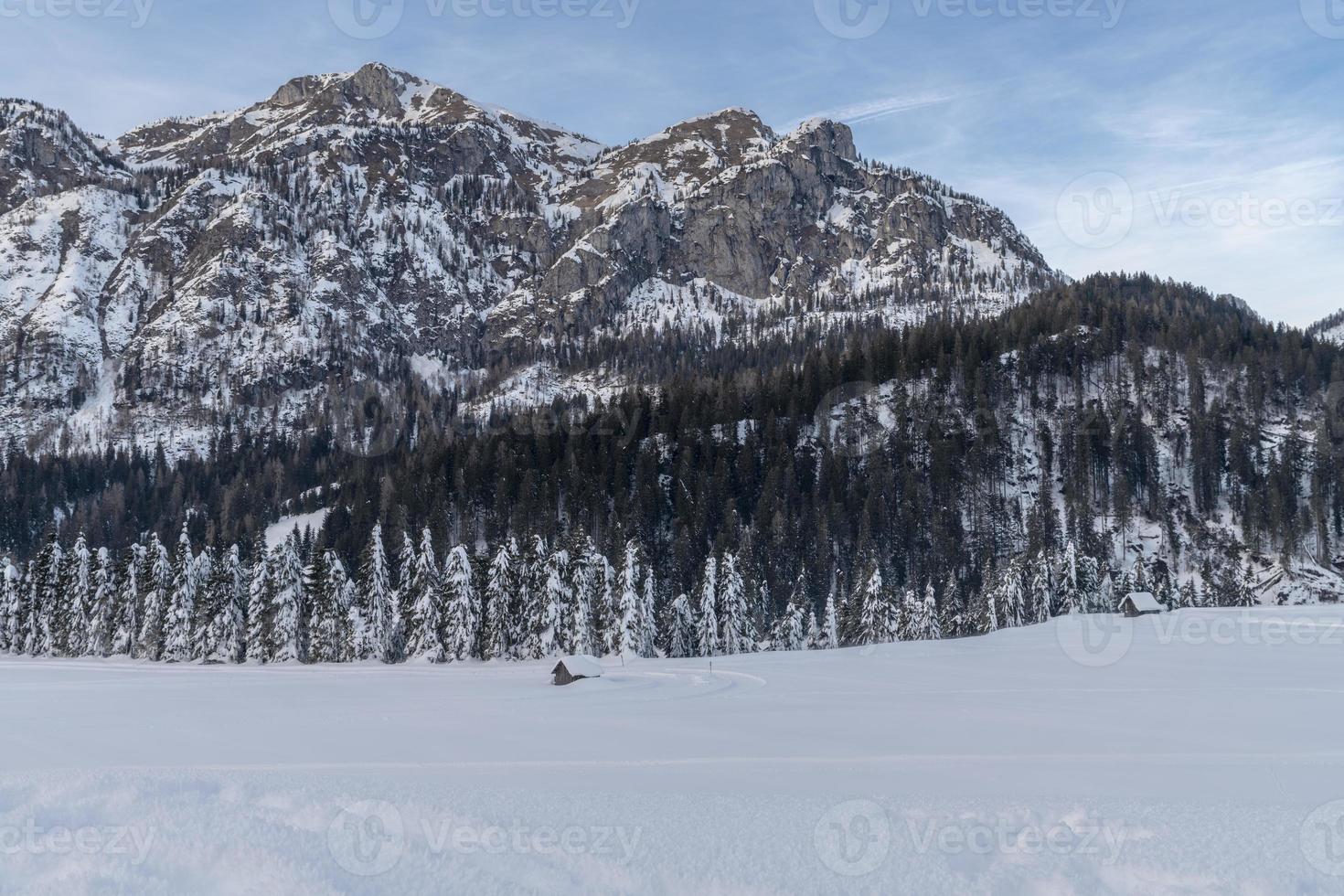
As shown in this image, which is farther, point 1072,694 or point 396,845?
point 1072,694

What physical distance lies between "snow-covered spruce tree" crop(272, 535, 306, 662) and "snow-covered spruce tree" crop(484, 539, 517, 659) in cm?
1403

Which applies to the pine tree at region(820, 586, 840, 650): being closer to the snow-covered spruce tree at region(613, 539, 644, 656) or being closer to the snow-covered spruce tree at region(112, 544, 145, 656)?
the snow-covered spruce tree at region(613, 539, 644, 656)

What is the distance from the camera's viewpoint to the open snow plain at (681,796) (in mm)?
9453

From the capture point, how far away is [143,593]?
236 ft

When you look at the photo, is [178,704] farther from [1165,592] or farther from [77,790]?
[1165,592]

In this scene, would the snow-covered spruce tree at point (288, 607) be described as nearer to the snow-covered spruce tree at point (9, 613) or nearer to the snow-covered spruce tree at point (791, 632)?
the snow-covered spruce tree at point (9, 613)

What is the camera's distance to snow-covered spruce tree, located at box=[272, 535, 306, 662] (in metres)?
63.8

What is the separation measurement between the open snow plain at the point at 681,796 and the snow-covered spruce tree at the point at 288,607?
110 ft

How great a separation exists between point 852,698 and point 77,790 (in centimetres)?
2674

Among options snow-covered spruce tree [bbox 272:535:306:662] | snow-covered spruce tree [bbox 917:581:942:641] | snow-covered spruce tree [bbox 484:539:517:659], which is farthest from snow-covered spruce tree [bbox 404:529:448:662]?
snow-covered spruce tree [bbox 917:581:942:641]

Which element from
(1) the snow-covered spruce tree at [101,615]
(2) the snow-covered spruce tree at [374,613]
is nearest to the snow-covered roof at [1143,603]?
(2) the snow-covered spruce tree at [374,613]

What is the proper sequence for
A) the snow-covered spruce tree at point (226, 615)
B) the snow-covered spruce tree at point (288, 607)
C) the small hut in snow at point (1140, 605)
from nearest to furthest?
the snow-covered spruce tree at point (288, 607) < the snow-covered spruce tree at point (226, 615) < the small hut in snow at point (1140, 605)

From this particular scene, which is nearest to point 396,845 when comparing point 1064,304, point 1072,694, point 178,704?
point 178,704

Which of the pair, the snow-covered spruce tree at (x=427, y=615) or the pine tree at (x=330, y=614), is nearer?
the pine tree at (x=330, y=614)
